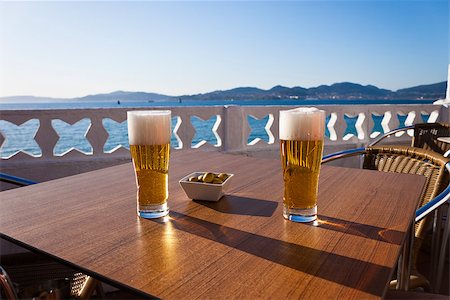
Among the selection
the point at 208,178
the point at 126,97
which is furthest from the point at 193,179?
the point at 126,97

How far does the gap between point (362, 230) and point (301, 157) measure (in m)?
0.20

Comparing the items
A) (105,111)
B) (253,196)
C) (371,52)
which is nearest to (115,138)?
(371,52)

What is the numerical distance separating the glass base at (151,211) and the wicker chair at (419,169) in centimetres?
79

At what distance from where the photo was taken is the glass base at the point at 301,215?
2.61 ft

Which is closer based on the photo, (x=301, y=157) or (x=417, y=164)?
(x=301, y=157)

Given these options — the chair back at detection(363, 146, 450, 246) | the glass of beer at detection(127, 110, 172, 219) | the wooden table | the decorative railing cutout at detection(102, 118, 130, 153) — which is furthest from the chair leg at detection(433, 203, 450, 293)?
→ the decorative railing cutout at detection(102, 118, 130, 153)

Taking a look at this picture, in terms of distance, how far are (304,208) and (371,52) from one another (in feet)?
86.5

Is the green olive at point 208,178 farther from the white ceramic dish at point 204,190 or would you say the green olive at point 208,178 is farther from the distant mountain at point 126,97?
the distant mountain at point 126,97

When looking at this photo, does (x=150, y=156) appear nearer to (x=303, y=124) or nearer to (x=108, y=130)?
(x=303, y=124)

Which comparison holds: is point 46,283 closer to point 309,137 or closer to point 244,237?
point 244,237

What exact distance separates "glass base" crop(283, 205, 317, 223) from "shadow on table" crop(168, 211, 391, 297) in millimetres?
127

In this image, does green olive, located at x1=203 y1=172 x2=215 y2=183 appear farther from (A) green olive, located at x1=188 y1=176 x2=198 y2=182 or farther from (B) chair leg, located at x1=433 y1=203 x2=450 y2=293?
→ (B) chair leg, located at x1=433 y1=203 x2=450 y2=293

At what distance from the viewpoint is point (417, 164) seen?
5.29 feet

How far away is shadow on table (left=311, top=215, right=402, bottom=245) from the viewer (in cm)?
70
